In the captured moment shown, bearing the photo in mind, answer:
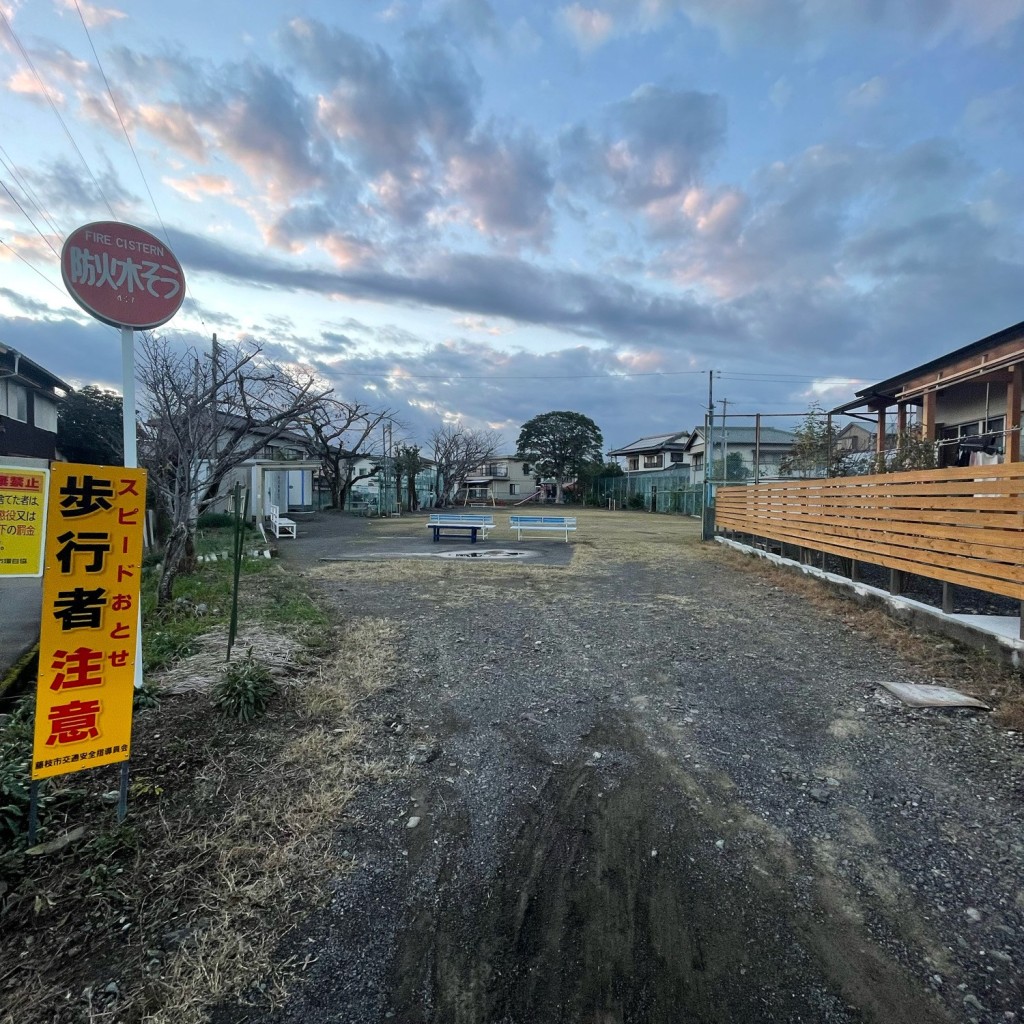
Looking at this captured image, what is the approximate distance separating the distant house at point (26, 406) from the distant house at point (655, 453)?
3325 cm

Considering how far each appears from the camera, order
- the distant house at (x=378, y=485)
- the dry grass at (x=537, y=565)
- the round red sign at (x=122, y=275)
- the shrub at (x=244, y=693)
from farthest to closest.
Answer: the distant house at (x=378, y=485), the dry grass at (x=537, y=565), the shrub at (x=244, y=693), the round red sign at (x=122, y=275)

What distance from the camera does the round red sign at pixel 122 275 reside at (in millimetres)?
3096

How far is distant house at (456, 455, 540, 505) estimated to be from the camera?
54438 millimetres

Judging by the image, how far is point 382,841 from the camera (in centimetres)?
232

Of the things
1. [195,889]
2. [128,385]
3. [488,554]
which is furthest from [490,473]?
[195,889]

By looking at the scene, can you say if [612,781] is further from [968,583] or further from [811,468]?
[811,468]

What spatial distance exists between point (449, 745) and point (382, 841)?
2.82ft

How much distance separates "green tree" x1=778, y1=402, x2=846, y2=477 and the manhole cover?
6308 mm

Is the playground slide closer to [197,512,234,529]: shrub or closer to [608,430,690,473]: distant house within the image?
[608,430,690,473]: distant house

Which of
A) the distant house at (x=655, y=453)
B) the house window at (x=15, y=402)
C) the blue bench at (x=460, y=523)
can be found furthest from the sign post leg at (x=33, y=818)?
the distant house at (x=655, y=453)

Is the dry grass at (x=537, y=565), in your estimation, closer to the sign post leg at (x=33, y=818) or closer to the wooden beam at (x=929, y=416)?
the wooden beam at (x=929, y=416)

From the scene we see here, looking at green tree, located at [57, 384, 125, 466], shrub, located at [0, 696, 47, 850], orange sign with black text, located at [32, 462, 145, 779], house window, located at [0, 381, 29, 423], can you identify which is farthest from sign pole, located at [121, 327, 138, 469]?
green tree, located at [57, 384, 125, 466]

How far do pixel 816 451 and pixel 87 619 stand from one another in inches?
481

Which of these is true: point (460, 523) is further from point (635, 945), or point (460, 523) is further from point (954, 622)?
point (635, 945)
